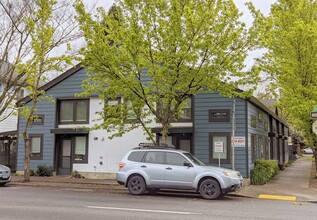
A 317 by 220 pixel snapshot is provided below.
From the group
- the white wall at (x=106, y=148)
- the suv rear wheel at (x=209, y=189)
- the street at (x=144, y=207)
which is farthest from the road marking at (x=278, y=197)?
the white wall at (x=106, y=148)

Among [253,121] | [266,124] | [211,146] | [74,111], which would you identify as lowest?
[211,146]

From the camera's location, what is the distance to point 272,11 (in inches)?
725

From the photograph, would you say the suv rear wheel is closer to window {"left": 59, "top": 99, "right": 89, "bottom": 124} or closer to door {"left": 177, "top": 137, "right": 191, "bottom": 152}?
door {"left": 177, "top": 137, "right": 191, "bottom": 152}

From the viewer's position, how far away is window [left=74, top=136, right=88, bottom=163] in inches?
784

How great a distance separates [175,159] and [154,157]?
0.84 meters

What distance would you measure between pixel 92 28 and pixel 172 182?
6687 mm

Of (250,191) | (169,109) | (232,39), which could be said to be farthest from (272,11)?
(250,191)

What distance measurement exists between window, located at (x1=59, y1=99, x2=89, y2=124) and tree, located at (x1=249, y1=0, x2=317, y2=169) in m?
9.83

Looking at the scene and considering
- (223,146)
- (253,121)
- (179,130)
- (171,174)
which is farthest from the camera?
(253,121)

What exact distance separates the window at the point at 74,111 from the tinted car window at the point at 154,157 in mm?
7518

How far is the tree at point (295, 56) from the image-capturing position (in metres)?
16.2

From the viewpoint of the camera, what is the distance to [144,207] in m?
10.2

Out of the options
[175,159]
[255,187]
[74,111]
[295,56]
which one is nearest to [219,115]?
Answer: [255,187]

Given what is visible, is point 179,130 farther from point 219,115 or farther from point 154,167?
point 154,167
